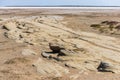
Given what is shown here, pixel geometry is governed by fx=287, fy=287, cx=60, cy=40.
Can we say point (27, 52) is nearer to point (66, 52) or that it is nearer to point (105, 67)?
point (66, 52)

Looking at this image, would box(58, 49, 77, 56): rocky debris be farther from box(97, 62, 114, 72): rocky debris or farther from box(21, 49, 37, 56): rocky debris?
box(21, 49, 37, 56): rocky debris

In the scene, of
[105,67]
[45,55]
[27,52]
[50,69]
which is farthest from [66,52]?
[27,52]

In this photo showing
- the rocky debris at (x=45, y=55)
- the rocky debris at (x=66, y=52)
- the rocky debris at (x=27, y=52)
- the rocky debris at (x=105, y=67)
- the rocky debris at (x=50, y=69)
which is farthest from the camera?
the rocky debris at (x=27, y=52)

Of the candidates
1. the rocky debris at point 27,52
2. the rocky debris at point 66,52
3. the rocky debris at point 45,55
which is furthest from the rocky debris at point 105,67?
the rocky debris at point 27,52

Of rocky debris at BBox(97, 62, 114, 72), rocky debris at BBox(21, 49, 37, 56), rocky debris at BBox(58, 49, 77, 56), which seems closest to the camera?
rocky debris at BBox(97, 62, 114, 72)

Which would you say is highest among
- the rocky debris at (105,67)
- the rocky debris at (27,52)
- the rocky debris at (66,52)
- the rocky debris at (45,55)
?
the rocky debris at (66,52)

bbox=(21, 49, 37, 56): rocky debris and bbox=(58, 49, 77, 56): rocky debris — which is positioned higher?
bbox=(58, 49, 77, 56): rocky debris

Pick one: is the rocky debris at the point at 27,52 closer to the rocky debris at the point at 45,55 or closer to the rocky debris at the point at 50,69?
the rocky debris at the point at 45,55

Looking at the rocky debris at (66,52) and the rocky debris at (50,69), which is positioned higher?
the rocky debris at (66,52)

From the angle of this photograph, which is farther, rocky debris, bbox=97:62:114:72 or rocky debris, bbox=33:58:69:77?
rocky debris, bbox=97:62:114:72

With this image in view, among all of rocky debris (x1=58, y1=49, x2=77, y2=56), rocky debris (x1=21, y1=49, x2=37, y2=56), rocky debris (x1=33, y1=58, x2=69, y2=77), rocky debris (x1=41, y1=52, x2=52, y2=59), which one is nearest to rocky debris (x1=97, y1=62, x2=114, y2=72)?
rocky debris (x1=33, y1=58, x2=69, y2=77)
